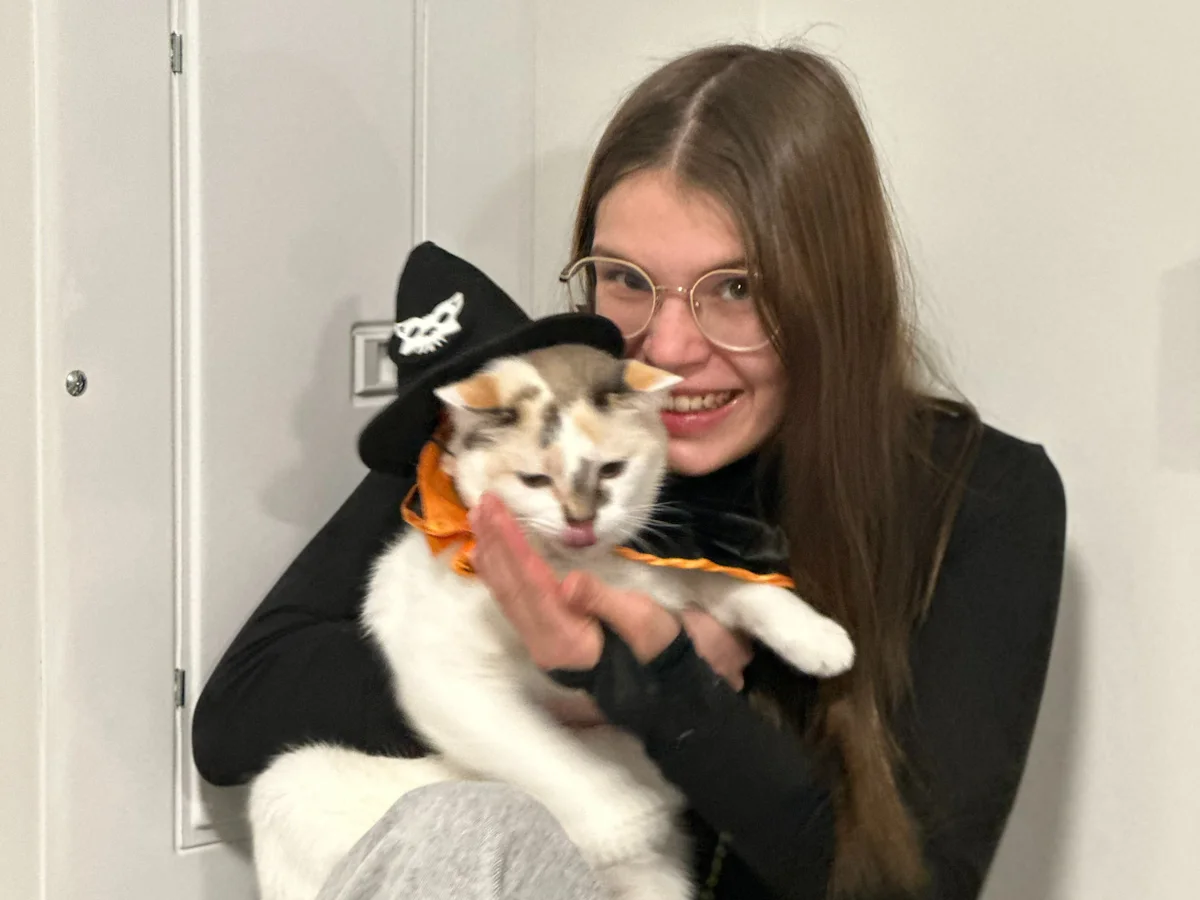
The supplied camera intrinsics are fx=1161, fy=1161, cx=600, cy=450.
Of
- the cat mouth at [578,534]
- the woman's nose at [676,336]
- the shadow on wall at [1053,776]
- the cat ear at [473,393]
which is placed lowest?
the shadow on wall at [1053,776]

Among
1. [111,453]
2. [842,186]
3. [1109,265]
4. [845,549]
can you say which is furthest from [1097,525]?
[111,453]

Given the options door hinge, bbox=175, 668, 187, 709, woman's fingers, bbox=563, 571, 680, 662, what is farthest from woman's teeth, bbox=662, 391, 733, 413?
door hinge, bbox=175, 668, 187, 709

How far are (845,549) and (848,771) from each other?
0.76 ft

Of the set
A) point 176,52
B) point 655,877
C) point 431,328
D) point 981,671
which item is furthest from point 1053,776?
point 176,52

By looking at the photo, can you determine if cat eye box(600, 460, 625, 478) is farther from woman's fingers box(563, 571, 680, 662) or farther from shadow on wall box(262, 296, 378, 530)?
shadow on wall box(262, 296, 378, 530)

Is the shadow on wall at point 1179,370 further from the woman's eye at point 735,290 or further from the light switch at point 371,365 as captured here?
the light switch at point 371,365

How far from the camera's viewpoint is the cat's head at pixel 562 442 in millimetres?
1154

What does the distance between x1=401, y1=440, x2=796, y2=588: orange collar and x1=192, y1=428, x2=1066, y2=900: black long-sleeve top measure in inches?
5.6

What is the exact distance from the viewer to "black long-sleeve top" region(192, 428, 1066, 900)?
1.10m

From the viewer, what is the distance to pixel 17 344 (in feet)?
4.31

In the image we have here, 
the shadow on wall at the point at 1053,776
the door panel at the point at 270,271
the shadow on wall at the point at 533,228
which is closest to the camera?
the door panel at the point at 270,271

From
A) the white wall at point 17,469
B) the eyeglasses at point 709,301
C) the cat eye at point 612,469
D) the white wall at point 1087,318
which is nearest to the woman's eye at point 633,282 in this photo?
the eyeglasses at point 709,301

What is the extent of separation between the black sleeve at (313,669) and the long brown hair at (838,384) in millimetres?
456

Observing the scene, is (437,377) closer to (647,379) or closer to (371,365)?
(647,379)
